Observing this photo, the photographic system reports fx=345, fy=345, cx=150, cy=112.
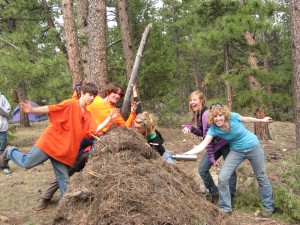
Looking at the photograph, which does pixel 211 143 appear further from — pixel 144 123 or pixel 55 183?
pixel 55 183

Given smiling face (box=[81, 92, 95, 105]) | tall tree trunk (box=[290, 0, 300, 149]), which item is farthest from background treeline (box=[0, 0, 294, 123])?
smiling face (box=[81, 92, 95, 105])

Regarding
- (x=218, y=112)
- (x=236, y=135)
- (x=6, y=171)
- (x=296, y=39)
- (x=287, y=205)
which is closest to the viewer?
(x=218, y=112)

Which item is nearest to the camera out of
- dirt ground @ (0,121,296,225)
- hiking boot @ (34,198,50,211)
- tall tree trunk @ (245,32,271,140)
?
dirt ground @ (0,121,296,225)

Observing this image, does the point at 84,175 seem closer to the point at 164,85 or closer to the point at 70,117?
the point at 70,117

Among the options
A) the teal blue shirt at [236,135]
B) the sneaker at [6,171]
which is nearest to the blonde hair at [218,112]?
the teal blue shirt at [236,135]

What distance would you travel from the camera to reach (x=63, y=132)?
4.87 metres

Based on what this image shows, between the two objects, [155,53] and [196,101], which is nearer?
[196,101]

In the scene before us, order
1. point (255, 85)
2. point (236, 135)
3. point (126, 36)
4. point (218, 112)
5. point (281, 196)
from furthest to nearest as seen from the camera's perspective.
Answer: point (126, 36), point (255, 85), point (281, 196), point (236, 135), point (218, 112)

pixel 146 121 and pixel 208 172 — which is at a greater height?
pixel 146 121

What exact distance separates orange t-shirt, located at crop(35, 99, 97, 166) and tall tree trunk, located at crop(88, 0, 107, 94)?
2.25 metres

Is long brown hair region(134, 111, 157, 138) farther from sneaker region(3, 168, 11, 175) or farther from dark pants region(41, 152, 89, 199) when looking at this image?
sneaker region(3, 168, 11, 175)

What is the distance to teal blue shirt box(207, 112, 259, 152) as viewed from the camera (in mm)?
4828

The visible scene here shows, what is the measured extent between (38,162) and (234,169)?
9.22 ft

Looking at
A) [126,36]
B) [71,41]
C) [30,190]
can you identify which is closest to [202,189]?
[30,190]
